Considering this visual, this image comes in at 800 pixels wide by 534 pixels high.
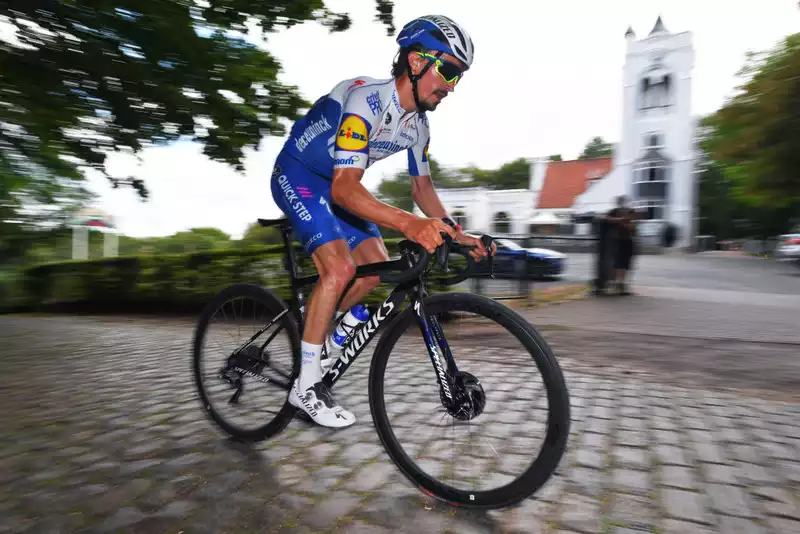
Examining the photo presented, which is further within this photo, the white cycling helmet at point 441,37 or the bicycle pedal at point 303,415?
the bicycle pedal at point 303,415

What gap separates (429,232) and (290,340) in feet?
3.79

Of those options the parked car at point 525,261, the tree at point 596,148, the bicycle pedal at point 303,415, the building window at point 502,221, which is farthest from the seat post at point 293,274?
the tree at point 596,148

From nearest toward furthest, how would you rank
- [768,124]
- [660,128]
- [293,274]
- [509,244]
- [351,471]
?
[351,471]
[293,274]
[509,244]
[768,124]
[660,128]

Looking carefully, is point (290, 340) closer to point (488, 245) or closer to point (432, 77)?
point (488, 245)

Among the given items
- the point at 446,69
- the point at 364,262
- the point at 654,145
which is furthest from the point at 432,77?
the point at 654,145

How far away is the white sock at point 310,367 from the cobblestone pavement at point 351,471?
411mm

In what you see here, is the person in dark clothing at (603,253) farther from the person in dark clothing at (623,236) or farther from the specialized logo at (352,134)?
the specialized logo at (352,134)

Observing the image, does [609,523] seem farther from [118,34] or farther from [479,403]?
[118,34]

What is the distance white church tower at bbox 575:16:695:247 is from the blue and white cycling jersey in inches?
1915

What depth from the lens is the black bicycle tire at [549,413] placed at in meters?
2.33

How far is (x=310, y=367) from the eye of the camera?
3.03 metres

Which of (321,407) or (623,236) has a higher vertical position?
(623,236)

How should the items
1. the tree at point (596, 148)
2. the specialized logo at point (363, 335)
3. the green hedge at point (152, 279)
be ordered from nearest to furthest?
the specialized logo at point (363, 335)
the green hedge at point (152, 279)
the tree at point (596, 148)

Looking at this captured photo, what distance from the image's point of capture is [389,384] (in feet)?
9.18
